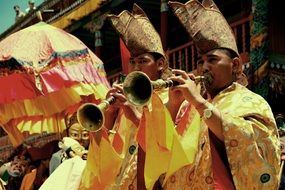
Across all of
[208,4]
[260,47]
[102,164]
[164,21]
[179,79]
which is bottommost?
[164,21]

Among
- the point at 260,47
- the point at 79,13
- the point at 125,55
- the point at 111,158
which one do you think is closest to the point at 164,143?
the point at 111,158

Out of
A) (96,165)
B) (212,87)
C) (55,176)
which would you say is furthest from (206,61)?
(55,176)

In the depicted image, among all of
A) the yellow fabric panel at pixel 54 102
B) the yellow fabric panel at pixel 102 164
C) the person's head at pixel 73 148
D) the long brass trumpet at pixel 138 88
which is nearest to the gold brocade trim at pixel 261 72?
the yellow fabric panel at pixel 54 102

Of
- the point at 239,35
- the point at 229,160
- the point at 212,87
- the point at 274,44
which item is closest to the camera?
the point at 229,160

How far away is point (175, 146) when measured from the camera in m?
3.91

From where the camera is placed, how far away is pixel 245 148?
3699 millimetres

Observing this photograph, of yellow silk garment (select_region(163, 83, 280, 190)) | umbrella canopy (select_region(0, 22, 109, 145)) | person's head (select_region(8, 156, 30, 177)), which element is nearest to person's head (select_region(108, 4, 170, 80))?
yellow silk garment (select_region(163, 83, 280, 190))

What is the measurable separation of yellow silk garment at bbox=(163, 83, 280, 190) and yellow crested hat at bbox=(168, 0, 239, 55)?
35 centimetres

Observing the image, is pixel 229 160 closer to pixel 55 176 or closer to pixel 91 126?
pixel 91 126

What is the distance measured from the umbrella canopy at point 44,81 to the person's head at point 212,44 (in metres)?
2.83

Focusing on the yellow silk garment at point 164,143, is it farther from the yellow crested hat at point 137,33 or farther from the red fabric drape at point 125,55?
the red fabric drape at point 125,55

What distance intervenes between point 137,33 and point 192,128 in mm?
1058

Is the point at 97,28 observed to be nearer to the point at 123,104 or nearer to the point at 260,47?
the point at 260,47

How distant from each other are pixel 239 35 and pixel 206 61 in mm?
7734
